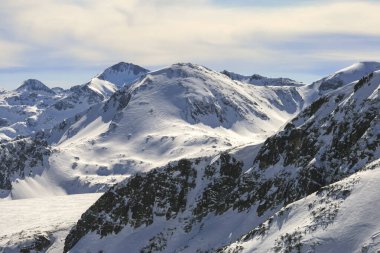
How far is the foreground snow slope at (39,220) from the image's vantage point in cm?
9463

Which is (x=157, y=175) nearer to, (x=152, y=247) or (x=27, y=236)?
(x=152, y=247)

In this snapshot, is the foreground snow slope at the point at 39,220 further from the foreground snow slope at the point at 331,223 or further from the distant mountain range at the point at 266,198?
the foreground snow slope at the point at 331,223

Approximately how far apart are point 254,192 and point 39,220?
69.1 m

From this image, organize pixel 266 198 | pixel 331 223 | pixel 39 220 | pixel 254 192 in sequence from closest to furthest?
pixel 331 223 → pixel 266 198 → pixel 254 192 → pixel 39 220

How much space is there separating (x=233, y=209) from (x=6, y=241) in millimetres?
47540

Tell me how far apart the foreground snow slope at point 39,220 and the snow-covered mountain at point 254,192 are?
10.8m

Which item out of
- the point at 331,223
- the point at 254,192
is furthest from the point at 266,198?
the point at 331,223

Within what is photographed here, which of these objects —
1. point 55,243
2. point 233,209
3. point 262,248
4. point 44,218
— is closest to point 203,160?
point 233,209

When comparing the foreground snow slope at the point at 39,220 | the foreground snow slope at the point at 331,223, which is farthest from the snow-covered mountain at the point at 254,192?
the foreground snow slope at the point at 39,220

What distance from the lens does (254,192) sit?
72875 mm

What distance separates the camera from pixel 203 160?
87.2 metres

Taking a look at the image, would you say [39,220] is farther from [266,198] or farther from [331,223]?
[331,223]

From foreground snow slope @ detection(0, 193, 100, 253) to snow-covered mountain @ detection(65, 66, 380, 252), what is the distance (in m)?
10.8

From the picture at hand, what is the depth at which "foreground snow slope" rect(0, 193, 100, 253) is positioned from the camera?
94.6m
